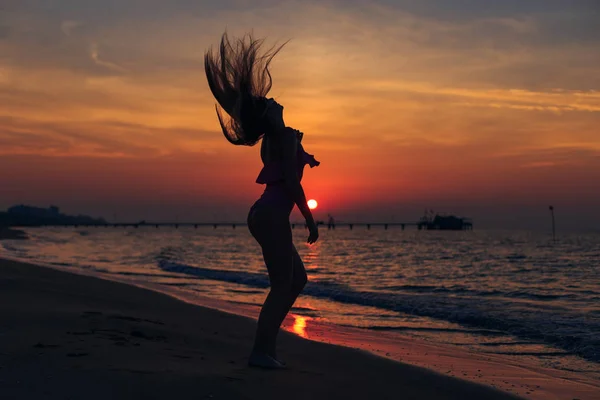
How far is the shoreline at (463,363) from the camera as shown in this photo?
6.19m

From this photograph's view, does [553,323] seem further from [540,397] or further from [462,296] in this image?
[540,397]

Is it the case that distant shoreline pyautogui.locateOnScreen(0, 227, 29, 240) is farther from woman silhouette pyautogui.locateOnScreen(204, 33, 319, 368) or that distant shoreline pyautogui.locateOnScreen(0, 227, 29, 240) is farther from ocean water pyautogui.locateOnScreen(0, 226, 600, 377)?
woman silhouette pyautogui.locateOnScreen(204, 33, 319, 368)

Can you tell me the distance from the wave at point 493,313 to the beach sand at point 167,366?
13.2 ft

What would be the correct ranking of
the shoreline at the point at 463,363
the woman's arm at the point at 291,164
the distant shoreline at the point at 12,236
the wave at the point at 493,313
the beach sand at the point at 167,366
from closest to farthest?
the beach sand at the point at 167,366, the woman's arm at the point at 291,164, the shoreline at the point at 463,363, the wave at the point at 493,313, the distant shoreline at the point at 12,236

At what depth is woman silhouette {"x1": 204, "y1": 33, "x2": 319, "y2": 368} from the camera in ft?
17.1

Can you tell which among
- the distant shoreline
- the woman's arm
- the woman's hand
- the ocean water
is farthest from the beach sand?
the distant shoreline

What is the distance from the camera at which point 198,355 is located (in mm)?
5777

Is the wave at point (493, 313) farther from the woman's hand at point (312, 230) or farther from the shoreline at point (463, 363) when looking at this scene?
the woman's hand at point (312, 230)

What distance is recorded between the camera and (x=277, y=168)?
5.32 meters

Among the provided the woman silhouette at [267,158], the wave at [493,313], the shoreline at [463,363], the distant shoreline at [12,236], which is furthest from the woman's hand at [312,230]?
the distant shoreline at [12,236]

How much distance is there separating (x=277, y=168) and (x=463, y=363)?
3.78 metres

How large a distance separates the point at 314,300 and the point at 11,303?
8.62 metres

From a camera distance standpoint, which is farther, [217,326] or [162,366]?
[217,326]

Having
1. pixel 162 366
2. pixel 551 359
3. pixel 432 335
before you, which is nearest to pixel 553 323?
pixel 432 335
